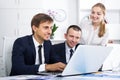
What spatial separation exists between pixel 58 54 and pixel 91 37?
83 centimetres

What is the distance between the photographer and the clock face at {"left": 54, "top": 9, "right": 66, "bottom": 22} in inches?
187

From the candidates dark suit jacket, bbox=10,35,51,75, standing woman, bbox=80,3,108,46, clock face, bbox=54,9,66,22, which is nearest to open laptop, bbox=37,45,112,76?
dark suit jacket, bbox=10,35,51,75

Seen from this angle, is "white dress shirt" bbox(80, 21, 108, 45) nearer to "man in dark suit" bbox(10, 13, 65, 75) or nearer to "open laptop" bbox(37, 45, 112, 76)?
"man in dark suit" bbox(10, 13, 65, 75)

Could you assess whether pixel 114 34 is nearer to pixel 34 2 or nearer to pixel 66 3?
pixel 66 3

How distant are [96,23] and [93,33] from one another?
114 mm

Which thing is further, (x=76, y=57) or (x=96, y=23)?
(x=96, y=23)

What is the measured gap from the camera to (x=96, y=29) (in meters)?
2.92

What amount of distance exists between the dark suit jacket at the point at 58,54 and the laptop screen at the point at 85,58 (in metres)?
0.44

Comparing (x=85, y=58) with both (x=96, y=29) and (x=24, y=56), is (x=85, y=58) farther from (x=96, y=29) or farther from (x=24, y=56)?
(x=96, y=29)

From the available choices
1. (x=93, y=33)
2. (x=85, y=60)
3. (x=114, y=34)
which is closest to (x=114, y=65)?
(x=85, y=60)

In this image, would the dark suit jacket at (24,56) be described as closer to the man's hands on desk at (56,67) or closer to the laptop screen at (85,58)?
the man's hands on desk at (56,67)

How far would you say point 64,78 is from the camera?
1585 millimetres

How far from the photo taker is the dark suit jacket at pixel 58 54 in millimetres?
2105

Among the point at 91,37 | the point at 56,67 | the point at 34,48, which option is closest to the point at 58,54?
the point at 34,48
